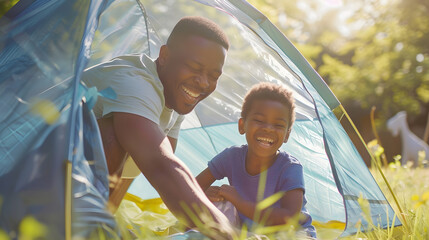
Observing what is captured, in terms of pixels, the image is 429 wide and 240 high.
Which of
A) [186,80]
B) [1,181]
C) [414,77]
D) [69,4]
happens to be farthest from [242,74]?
[414,77]

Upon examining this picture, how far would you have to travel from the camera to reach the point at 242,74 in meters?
2.23

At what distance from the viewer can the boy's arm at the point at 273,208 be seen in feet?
5.65

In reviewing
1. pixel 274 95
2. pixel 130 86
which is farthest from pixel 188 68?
pixel 274 95

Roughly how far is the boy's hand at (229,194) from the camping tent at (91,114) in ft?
1.30

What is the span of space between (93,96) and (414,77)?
30.4 feet

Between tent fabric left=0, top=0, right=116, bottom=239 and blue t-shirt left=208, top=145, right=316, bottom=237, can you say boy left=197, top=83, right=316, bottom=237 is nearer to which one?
blue t-shirt left=208, top=145, right=316, bottom=237

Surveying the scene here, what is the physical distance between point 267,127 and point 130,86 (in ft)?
2.32

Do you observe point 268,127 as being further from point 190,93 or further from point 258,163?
point 190,93

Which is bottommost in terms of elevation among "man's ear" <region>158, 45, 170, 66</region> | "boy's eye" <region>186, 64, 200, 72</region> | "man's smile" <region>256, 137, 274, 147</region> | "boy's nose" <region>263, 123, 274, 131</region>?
Answer: "man's smile" <region>256, 137, 274, 147</region>

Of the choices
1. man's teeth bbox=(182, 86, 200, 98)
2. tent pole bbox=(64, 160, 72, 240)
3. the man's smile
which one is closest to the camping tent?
tent pole bbox=(64, 160, 72, 240)

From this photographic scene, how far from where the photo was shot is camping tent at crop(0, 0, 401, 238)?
3.41 ft

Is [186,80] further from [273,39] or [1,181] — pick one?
[1,181]

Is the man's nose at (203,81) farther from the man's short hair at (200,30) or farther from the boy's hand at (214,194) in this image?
the boy's hand at (214,194)

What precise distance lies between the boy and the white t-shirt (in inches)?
20.8
